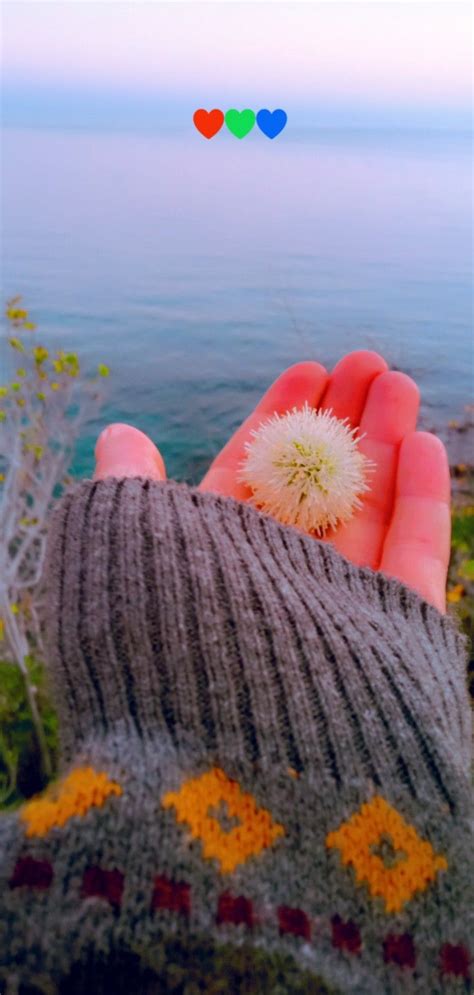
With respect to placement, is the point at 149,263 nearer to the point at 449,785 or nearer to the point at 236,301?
the point at 236,301

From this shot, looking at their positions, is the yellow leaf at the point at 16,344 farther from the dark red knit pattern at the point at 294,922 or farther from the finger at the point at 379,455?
the dark red knit pattern at the point at 294,922

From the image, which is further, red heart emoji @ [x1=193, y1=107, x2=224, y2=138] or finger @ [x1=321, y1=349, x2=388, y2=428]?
red heart emoji @ [x1=193, y1=107, x2=224, y2=138]

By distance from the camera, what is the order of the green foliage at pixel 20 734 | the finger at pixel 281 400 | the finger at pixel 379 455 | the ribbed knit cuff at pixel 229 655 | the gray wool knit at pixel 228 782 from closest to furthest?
1. the gray wool knit at pixel 228 782
2. the ribbed knit cuff at pixel 229 655
3. the finger at pixel 379 455
4. the finger at pixel 281 400
5. the green foliage at pixel 20 734

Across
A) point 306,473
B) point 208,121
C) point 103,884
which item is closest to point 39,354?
point 208,121

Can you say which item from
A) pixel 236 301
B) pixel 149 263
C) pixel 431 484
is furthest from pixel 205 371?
pixel 431 484

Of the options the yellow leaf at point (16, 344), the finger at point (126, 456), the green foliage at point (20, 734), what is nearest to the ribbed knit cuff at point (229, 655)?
the finger at point (126, 456)

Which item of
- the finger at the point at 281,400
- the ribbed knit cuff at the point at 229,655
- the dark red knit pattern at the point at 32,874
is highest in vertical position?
the finger at the point at 281,400

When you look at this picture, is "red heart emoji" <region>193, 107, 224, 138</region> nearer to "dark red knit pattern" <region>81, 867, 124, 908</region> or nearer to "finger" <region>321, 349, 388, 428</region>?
"finger" <region>321, 349, 388, 428</region>

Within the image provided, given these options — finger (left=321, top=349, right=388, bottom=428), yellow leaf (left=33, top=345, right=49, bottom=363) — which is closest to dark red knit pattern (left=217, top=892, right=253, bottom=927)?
finger (left=321, top=349, right=388, bottom=428)
